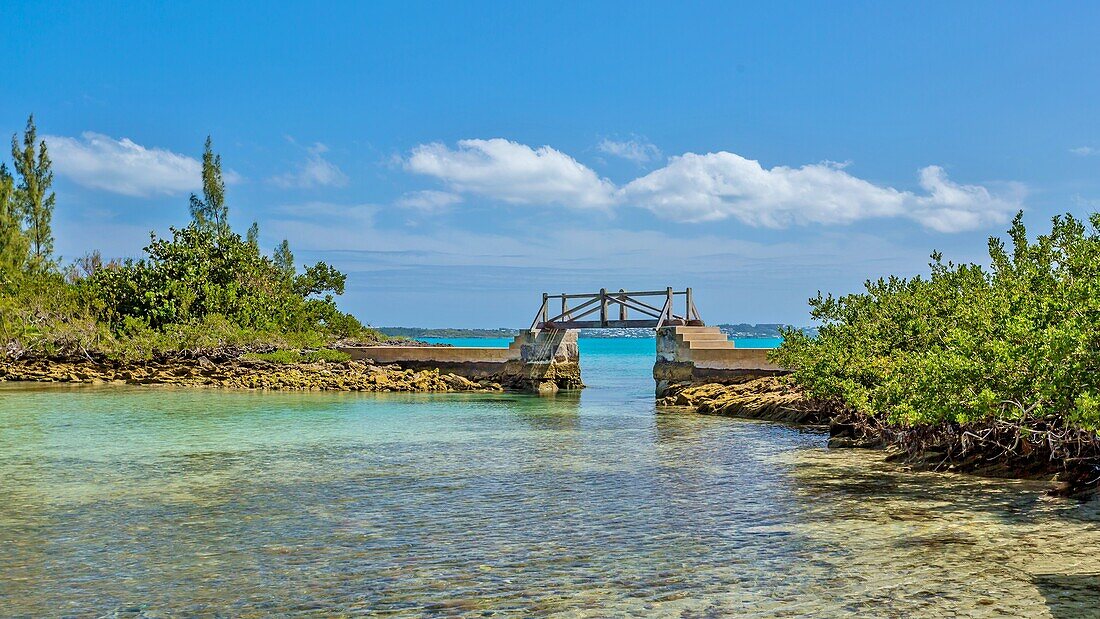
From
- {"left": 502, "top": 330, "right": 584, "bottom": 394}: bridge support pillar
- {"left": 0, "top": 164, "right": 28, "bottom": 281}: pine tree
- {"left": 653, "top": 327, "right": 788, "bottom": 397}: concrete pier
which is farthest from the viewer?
{"left": 0, "top": 164, "right": 28, "bottom": 281}: pine tree

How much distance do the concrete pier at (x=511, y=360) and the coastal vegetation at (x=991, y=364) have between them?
59.0 ft

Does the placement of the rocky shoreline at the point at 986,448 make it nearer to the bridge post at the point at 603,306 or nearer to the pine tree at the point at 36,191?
the bridge post at the point at 603,306

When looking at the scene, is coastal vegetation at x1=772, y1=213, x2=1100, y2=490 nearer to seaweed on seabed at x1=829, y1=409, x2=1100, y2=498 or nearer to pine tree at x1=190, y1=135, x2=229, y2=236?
seaweed on seabed at x1=829, y1=409, x2=1100, y2=498

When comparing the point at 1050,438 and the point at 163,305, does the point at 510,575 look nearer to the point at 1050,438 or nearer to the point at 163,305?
the point at 1050,438

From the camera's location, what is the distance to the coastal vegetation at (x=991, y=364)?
38.7ft

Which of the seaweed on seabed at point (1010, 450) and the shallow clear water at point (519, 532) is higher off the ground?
the seaweed on seabed at point (1010, 450)

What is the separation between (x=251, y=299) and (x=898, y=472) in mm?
34682

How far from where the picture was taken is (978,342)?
48.4ft

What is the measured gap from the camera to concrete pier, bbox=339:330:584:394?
39.4 m

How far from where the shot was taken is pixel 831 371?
21625 mm

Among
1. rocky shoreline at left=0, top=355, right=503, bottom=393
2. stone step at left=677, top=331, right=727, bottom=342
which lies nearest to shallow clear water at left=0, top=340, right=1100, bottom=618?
stone step at left=677, top=331, right=727, bottom=342

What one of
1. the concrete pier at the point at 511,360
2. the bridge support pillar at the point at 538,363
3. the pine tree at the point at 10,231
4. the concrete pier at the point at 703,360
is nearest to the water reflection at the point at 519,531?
the concrete pier at the point at 703,360

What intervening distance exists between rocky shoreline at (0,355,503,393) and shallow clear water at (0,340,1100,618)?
57.7ft

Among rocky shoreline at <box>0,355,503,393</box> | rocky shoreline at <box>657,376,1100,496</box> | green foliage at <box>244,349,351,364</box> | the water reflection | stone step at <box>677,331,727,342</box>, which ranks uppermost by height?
stone step at <box>677,331,727,342</box>
